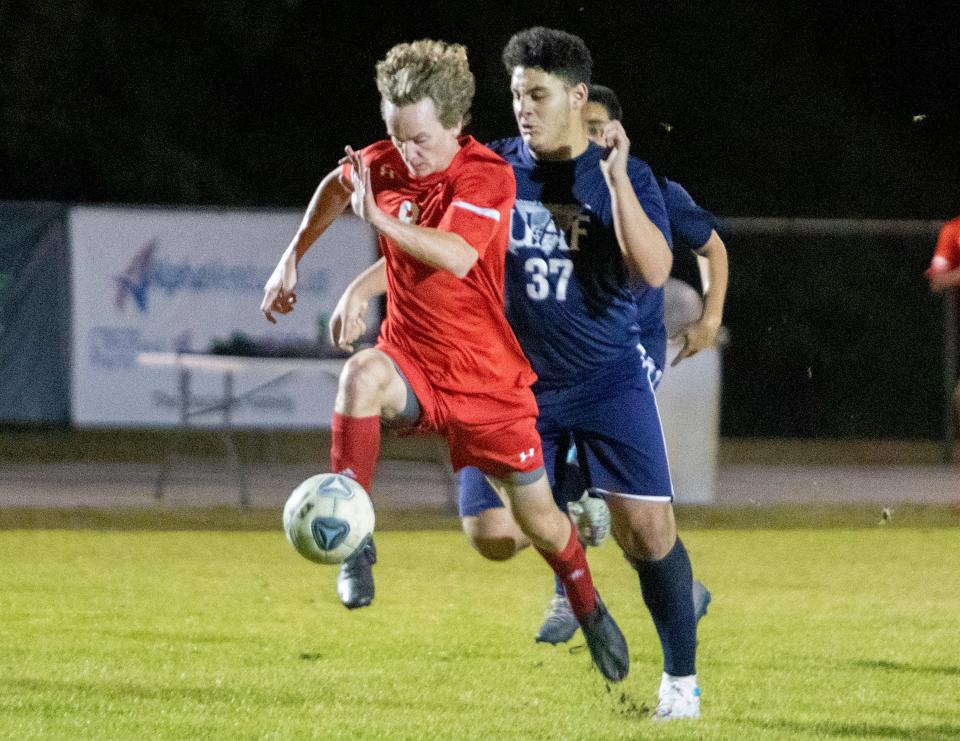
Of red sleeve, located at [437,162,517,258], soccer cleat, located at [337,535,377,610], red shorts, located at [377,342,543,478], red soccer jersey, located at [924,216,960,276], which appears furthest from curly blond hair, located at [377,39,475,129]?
red soccer jersey, located at [924,216,960,276]

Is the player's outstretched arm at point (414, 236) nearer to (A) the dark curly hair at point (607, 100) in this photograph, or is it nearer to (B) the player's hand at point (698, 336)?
(B) the player's hand at point (698, 336)

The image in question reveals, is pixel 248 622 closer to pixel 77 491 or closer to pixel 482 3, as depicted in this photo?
pixel 77 491

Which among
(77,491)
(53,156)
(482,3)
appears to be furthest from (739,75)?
(77,491)

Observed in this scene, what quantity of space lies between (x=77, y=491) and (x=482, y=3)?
1051 cm

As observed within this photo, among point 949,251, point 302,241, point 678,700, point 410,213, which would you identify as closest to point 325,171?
point 949,251

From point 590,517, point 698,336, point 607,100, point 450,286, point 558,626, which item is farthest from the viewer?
point 590,517

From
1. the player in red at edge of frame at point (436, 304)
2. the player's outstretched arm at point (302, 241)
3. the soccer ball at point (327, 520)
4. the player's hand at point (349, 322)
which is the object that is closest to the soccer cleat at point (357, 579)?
the player in red at edge of frame at point (436, 304)

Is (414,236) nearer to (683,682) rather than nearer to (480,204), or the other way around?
(480,204)

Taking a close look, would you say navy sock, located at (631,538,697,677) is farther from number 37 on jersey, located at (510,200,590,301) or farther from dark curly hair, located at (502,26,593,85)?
dark curly hair, located at (502,26,593,85)

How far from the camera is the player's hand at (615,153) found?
5.76 meters

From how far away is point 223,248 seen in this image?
50.3 ft

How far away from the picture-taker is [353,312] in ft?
20.0

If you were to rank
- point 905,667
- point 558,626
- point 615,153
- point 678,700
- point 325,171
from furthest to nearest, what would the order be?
1. point 325,171
2. point 558,626
3. point 905,667
4. point 678,700
5. point 615,153

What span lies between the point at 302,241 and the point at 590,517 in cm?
229
